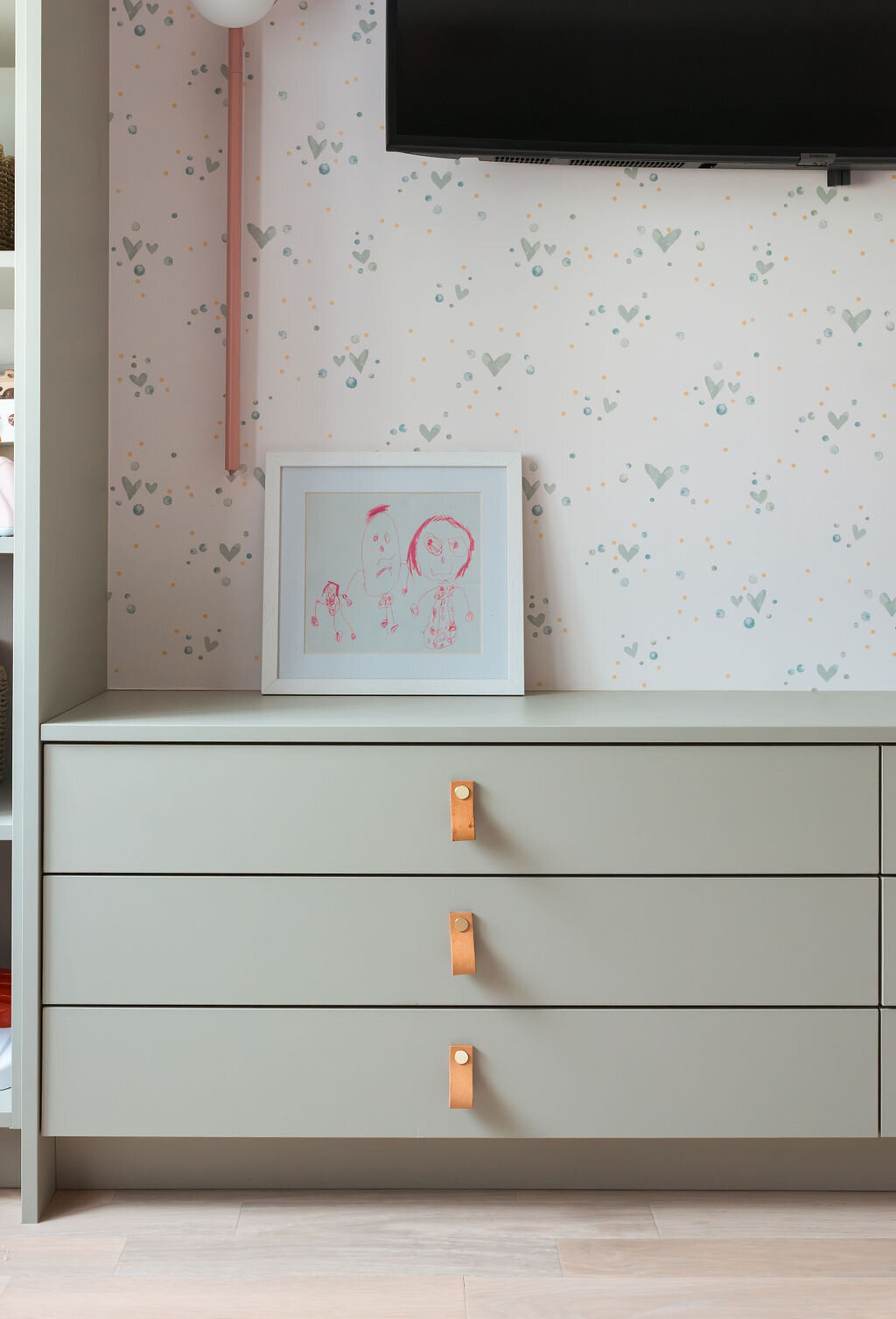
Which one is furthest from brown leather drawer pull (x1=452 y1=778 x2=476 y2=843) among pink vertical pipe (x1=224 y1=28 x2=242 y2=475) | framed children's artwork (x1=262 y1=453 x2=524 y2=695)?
pink vertical pipe (x1=224 y1=28 x2=242 y2=475)

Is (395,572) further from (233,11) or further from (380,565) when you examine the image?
(233,11)

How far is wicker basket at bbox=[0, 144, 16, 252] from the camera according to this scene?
160 cm

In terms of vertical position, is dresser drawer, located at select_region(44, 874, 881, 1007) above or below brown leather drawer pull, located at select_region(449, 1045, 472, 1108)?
above

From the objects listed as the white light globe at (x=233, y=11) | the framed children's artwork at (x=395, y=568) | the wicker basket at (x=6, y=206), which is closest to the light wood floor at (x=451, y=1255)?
the framed children's artwork at (x=395, y=568)

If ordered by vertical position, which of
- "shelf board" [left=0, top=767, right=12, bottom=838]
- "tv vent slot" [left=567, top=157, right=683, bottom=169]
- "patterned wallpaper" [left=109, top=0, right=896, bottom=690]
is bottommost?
"shelf board" [left=0, top=767, right=12, bottom=838]

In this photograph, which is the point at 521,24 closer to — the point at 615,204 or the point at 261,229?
the point at 615,204

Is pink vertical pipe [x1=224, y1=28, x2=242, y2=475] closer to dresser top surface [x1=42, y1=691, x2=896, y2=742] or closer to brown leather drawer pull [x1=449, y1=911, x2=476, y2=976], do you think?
dresser top surface [x1=42, y1=691, x2=896, y2=742]

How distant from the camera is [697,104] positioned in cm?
171

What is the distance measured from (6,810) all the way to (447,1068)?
81cm

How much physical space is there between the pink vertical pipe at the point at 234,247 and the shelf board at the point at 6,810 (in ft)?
2.27

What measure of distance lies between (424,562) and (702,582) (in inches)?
20.8

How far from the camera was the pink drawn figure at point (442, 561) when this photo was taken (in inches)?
71.9

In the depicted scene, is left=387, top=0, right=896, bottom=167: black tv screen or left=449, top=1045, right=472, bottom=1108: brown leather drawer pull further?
left=387, top=0, right=896, bottom=167: black tv screen

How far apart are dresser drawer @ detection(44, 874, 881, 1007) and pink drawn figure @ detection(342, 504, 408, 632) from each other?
1.84 feet
